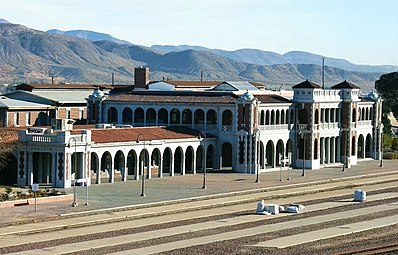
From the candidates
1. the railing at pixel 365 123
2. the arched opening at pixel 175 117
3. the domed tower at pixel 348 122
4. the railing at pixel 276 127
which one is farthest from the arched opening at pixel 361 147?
the arched opening at pixel 175 117

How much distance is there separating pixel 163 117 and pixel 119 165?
17.1 m

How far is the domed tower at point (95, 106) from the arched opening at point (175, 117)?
7.64 m

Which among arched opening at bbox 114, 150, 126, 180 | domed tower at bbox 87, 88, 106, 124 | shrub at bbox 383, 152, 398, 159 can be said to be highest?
domed tower at bbox 87, 88, 106, 124

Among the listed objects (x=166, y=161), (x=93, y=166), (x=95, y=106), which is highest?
(x=95, y=106)

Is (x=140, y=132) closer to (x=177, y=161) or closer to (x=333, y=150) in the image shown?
(x=177, y=161)

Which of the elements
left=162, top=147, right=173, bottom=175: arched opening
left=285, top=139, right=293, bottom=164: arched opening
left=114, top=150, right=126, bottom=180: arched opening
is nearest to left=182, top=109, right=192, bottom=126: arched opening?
left=162, top=147, right=173, bottom=175: arched opening

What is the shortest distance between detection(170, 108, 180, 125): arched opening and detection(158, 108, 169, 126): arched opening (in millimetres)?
512

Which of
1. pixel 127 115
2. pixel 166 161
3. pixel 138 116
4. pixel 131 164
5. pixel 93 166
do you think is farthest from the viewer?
pixel 127 115

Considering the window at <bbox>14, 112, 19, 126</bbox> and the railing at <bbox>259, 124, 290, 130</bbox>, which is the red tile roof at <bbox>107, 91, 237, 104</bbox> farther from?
the window at <bbox>14, 112, 19, 126</bbox>

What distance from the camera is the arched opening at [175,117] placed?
107062 mm

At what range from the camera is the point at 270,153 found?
108m

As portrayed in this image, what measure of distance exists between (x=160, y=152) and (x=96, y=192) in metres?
15.4

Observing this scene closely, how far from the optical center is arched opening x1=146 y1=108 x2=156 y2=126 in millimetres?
108312

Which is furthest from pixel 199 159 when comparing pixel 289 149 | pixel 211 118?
pixel 289 149
